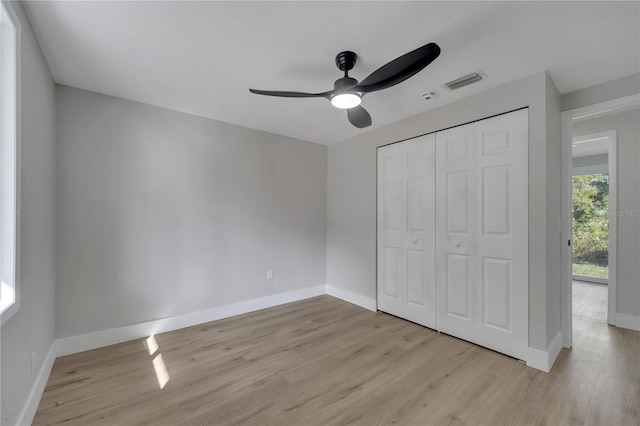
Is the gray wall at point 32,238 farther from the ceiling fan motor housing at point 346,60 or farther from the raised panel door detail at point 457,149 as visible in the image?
the raised panel door detail at point 457,149

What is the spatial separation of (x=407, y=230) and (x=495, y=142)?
1.23m

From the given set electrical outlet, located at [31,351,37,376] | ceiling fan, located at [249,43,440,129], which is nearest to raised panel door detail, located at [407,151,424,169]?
ceiling fan, located at [249,43,440,129]

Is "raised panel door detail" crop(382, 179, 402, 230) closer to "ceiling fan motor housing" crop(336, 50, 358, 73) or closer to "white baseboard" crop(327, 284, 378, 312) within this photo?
"white baseboard" crop(327, 284, 378, 312)

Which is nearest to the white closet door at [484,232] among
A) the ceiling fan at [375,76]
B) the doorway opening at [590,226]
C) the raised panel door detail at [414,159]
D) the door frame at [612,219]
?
the raised panel door detail at [414,159]

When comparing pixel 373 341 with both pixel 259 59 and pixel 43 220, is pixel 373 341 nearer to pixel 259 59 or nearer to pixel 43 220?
pixel 259 59

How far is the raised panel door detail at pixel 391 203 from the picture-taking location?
321 centimetres

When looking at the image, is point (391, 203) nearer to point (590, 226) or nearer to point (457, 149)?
point (457, 149)

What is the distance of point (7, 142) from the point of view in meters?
1.35

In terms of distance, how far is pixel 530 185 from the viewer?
2180 mm

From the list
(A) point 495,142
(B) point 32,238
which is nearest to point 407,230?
(A) point 495,142

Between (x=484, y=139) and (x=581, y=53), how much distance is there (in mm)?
797

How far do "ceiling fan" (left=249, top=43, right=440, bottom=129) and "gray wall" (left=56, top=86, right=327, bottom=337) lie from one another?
1552 millimetres

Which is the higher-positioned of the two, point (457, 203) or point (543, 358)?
point (457, 203)

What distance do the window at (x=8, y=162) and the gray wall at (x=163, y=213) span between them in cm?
114
